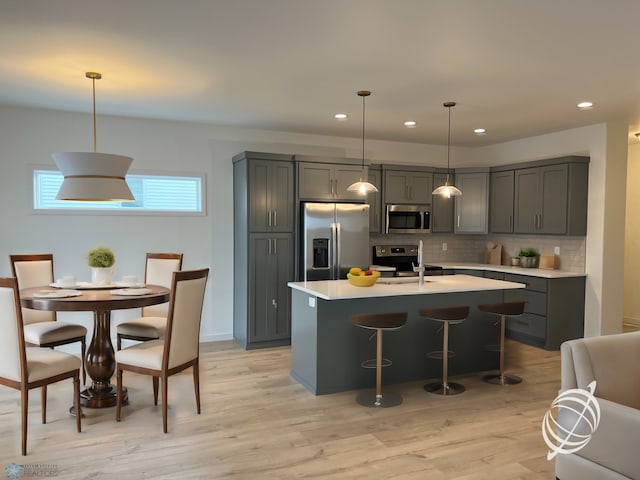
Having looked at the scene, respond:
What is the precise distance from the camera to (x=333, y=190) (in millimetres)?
6137

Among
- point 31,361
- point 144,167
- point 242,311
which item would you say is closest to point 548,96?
point 242,311

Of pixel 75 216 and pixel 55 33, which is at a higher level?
→ pixel 55 33

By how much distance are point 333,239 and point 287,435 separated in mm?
2913

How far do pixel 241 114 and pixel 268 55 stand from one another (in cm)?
194

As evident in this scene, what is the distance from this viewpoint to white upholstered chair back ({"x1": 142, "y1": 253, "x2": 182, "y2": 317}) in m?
4.84

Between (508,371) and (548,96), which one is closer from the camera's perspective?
(548,96)

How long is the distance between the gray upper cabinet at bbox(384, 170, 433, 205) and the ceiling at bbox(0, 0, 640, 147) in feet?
4.31

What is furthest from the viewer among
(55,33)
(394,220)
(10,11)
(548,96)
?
(394,220)

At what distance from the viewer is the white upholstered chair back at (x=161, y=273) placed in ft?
15.9

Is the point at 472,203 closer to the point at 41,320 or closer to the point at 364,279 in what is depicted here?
the point at 364,279

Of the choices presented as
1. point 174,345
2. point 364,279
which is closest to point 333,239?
point 364,279

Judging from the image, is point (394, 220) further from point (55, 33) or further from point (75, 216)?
point (55, 33)

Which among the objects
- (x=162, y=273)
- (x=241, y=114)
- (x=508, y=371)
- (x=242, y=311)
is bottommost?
(x=508, y=371)

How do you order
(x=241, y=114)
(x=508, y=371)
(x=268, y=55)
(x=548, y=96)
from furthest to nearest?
1. (x=241, y=114)
2. (x=508, y=371)
3. (x=548, y=96)
4. (x=268, y=55)
